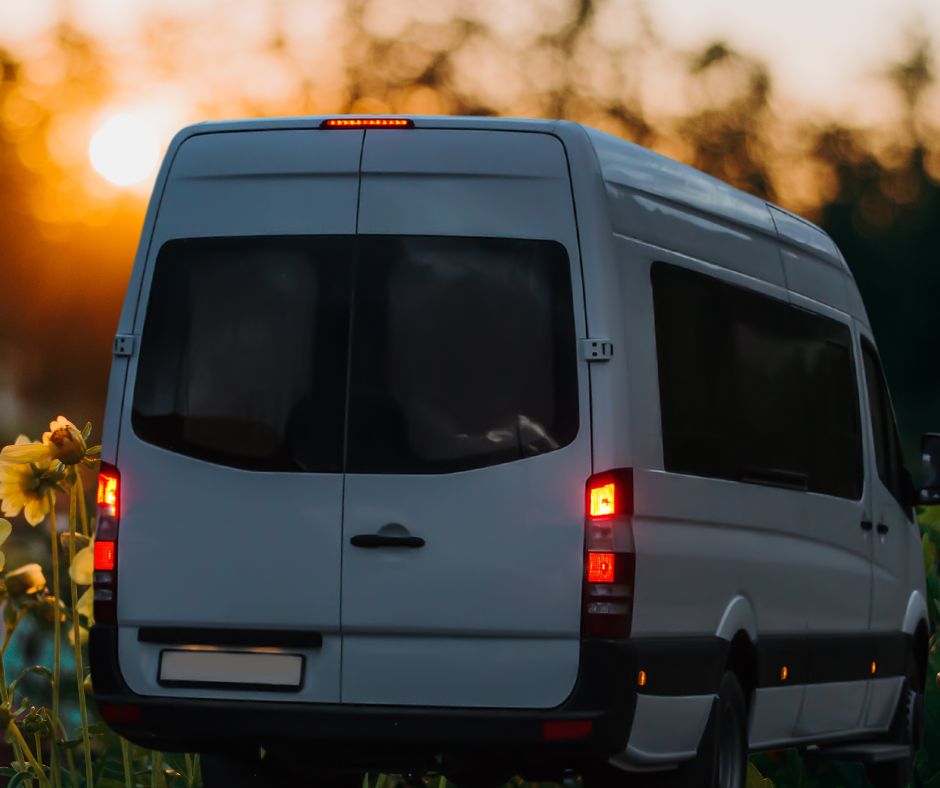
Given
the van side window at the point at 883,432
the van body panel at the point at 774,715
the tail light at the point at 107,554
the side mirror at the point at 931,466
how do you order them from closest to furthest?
the tail light at the point at 107,554 → the van body panel at the point at 774,715 → the side mirror at the point at 931,466 → the van side window at the point at 883,432

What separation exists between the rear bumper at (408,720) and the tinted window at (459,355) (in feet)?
2.29

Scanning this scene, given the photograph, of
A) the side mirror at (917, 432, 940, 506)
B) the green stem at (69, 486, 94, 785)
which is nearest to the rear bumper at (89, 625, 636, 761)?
the green stem at (69, 486, 94, 785)

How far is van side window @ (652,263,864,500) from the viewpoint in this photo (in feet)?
25.3

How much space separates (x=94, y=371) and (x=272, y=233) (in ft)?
96.6

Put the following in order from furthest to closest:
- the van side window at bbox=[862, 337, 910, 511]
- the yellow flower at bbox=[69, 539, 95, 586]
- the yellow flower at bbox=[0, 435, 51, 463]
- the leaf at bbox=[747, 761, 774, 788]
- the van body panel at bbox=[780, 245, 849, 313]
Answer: the van side window at bbox=[862, 337, 910, 511]
the van body panel at bbox=[780, 245, 849, 313]
the leaf at bbox=[747, 761, 774, 788]
the yellow flower at bbox=[69, 539, 95, 586]
the yellow flower at bbox=[0, 435, 51, 463]

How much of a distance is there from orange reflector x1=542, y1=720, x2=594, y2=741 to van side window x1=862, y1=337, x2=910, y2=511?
11.1 ft

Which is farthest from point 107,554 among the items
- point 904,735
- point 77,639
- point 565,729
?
point 904,735

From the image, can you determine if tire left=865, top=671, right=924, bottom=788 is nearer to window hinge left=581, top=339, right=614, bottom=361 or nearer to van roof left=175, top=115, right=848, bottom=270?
van roof left=175, top=115, right=848, bottom=270

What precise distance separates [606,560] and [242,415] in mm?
1227

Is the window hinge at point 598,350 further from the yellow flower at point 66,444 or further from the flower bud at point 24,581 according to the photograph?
the flower bud at point 24,581

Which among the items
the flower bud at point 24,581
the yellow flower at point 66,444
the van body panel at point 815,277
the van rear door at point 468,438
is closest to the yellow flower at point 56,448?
the yellow flower at point 66,444

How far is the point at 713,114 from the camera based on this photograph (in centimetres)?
4256

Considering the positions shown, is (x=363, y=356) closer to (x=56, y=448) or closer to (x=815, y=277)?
(x=56, y=448)

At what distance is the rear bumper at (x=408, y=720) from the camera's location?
277 inches
